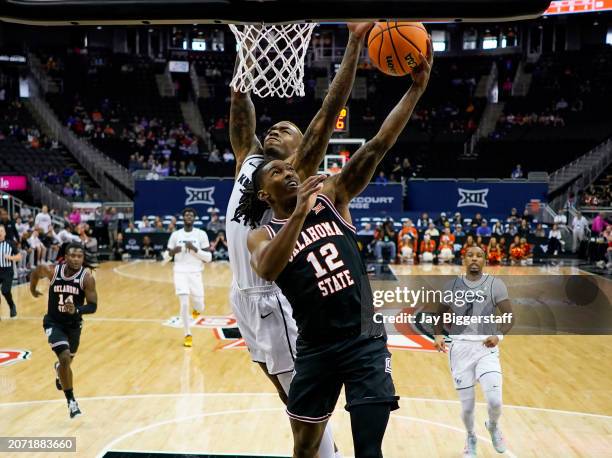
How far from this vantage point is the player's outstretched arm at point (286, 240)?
3.13 metres

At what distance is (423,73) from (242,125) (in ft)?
4.08

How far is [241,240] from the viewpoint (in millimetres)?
4309

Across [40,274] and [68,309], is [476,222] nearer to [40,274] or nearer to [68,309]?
[40,274]

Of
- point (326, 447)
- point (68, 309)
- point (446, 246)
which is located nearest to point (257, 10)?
point (326, 447)

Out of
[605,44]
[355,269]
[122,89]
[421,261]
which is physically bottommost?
[421,261]

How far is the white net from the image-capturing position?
424 centimetres

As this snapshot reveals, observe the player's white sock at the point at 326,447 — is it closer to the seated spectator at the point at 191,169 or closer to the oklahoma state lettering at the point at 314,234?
the oklahoma state lettering at the point at 314,234

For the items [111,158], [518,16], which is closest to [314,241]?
[518,16]

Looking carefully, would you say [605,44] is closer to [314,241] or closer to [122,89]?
[122,89]

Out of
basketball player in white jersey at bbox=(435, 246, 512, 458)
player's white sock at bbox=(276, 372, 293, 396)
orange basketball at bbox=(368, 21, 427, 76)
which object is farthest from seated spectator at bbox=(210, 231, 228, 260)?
orange basketball at bbox=(368, 21, 427, 76)

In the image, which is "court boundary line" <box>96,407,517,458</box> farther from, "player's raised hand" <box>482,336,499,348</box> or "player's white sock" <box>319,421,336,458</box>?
"player's white sock" <box>319,421,336,458</box>

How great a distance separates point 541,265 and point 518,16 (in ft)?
56.7

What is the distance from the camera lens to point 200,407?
6.95 metres

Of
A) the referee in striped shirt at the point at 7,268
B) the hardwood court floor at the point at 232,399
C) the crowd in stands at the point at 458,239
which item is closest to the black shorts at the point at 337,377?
the hardwood court floor at the point at 232,399
